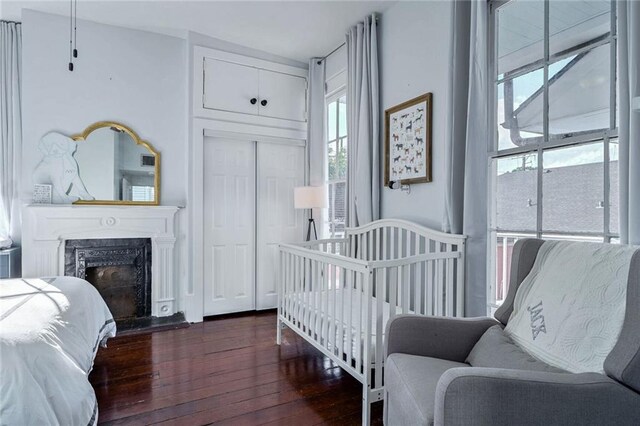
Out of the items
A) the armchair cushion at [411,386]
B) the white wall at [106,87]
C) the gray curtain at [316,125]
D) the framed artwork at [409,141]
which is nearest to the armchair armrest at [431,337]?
the armchair cushion at [411,386]

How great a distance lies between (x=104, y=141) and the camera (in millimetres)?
3311

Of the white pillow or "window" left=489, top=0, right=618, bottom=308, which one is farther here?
"window" left=489, top=0, right=618, bottom=308

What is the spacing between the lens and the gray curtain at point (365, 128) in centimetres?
296

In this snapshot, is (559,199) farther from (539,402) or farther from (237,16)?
(237,16)

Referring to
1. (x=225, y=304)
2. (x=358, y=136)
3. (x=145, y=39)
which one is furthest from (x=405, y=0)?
(x=225, y=304)

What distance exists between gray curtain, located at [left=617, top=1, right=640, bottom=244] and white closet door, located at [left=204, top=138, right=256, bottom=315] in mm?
3134

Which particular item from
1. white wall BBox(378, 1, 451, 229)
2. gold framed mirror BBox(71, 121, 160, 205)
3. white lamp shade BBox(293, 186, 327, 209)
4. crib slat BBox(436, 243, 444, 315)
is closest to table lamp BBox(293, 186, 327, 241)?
white lamp shade BBox(293, 186, 327, 209)

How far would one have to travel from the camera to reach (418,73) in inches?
103

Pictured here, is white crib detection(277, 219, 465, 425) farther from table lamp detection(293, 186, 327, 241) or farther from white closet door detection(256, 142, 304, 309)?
white closet door detection(256, 142, 304, 309)

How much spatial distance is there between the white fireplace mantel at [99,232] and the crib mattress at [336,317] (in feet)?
5.05

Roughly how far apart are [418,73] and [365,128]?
0.59 m

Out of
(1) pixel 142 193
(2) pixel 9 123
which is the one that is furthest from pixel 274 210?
(2) pixel 9 123

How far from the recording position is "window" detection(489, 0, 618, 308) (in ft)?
5.24

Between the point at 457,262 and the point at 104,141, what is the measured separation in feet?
10.6
